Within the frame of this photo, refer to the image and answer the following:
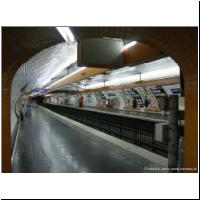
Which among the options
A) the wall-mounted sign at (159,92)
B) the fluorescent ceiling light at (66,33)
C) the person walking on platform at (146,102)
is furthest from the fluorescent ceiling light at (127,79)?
the fluorescent ceiling light at (66,33)

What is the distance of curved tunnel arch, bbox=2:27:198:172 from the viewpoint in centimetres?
336

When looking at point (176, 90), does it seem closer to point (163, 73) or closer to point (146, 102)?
point (163, 73)

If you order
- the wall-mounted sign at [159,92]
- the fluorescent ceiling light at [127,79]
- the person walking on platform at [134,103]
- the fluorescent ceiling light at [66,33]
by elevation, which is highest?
the fluorescent ceiling light at [127,79]

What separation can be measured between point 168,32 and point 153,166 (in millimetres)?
3494

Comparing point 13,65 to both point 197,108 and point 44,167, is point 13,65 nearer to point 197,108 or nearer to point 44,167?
point 44,167

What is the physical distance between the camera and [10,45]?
11.0 feet

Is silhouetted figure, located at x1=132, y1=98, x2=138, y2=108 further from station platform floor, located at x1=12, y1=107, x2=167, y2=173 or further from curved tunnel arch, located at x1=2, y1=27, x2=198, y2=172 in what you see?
curved tunnel arch, located at x1=2, y1=27, x2=198, y2=172

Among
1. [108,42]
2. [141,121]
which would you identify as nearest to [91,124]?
[141,121]

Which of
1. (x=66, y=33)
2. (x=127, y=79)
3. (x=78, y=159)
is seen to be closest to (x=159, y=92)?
(x=127, y=79)

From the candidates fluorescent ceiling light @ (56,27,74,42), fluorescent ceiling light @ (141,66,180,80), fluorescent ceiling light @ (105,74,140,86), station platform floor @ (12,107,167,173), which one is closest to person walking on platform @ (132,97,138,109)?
fluorescent ceiling light @ (105,74,140,86)

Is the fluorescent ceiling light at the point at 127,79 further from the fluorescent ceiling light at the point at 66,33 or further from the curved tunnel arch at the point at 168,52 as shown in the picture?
the fluorescent ceiling light at the point at 66,33

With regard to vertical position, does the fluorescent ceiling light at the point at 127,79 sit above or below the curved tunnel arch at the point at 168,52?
above

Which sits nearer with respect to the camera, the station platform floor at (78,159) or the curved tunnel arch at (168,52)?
the curved tunnel arch at (168,52)

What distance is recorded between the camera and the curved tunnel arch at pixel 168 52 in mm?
3361
